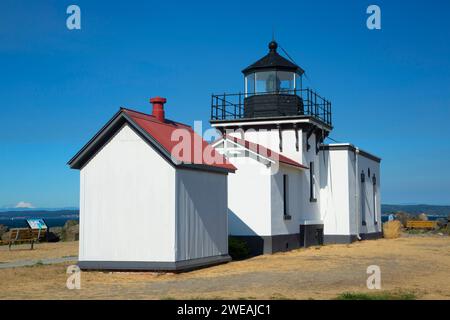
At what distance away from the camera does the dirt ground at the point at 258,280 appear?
12.4 meters

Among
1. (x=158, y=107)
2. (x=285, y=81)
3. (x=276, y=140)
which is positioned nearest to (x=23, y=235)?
(x=276, y=140)

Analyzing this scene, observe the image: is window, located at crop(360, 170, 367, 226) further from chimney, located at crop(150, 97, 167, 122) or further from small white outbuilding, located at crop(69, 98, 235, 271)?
small white outbuilding, located at crop(69, 98, 235, 271)

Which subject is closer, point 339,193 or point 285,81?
point 285,81

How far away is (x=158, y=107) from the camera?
19.7 metres

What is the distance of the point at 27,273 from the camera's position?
55.5 ft

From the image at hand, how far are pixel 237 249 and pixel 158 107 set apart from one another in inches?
226

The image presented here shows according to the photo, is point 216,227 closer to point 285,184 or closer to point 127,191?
point 127,191

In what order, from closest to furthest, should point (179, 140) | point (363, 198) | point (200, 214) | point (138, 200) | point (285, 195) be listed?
point (138, 200), point (200, 214), point (179, 140), point (285, 195), point (363, 198)

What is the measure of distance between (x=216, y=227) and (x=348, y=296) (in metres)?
8.11

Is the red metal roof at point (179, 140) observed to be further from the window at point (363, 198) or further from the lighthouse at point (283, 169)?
the window at point (363, 198)

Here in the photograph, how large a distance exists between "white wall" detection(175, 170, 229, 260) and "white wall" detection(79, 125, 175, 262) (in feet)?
1.34

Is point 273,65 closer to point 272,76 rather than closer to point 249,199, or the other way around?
point 272,76

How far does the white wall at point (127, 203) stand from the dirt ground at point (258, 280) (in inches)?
27.2

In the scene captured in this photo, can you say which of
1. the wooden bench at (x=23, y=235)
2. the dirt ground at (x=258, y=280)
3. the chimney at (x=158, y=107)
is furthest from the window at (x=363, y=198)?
the wooden bench at (x=23, y=235)
